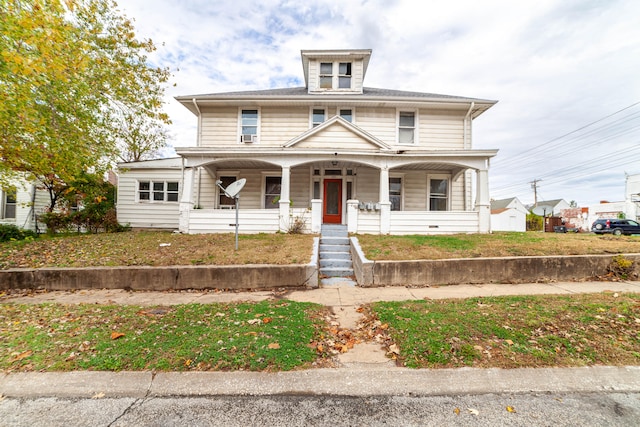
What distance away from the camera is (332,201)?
11852 mm

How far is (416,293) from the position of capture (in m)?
5.33

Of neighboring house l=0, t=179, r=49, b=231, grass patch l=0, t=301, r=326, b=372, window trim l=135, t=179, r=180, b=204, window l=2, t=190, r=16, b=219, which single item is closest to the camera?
grass patch l=0, t=301, r=326, b=372

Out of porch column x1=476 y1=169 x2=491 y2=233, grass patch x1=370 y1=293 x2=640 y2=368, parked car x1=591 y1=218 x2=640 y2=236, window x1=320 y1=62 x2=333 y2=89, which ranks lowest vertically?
grass patch x1=370 y1=293 x2=640 y2=368

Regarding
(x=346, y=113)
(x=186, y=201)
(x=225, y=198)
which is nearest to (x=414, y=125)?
(x=346, y=113)

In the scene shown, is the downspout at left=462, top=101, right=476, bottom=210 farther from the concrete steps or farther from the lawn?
the concrete steps

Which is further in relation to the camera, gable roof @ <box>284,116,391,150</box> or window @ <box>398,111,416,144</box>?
window @ <box>398,111,416,144</box>

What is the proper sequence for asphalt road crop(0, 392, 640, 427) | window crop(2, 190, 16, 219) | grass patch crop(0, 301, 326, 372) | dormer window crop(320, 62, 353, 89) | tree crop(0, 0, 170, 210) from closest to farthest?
asphalt road crop(0, 392, 640, 427), grass patch crop(0, 301, 326, 372), tree crop(0, 0, 170, 210), dormer window crop(320, 62, 353, 89), window crop(2, 190, 16, 219)

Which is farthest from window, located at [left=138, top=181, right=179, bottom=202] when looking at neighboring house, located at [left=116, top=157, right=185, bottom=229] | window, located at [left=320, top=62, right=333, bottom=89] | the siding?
window, located at [left=320, top=62, right=333, bottom=89]

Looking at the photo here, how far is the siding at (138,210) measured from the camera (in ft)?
39.9

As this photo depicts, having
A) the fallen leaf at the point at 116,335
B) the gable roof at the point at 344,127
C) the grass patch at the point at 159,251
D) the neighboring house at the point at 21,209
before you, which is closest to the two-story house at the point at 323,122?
the gable roof at the point at 344,127

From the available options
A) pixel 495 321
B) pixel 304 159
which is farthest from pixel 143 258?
pixel 495 321

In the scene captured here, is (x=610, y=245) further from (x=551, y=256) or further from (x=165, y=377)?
(x=165, y=377)

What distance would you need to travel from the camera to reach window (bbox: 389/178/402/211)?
12172 mm

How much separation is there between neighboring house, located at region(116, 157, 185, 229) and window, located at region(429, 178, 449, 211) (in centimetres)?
1054
